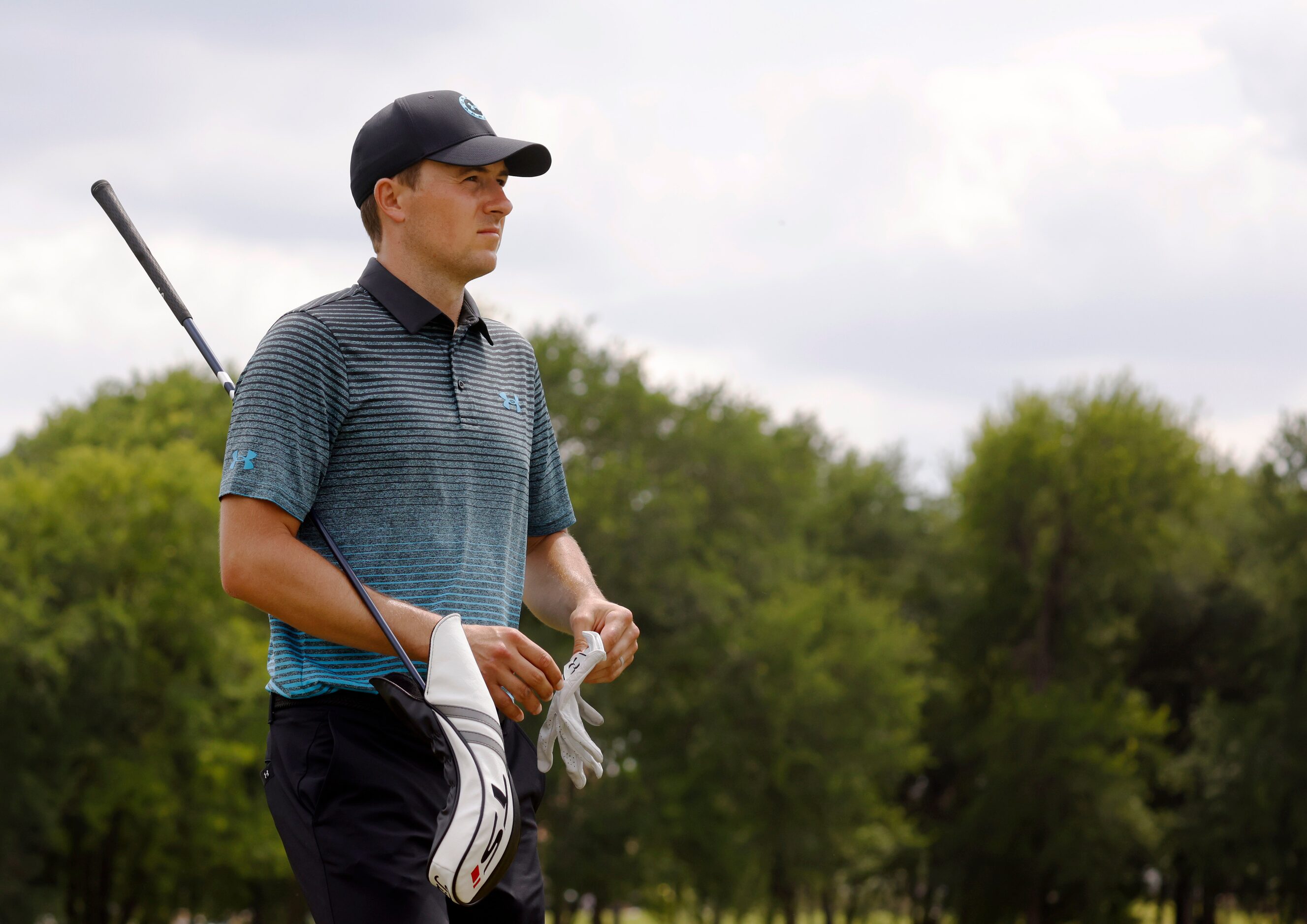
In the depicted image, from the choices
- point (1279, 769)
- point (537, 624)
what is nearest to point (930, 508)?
point (1279, 769)

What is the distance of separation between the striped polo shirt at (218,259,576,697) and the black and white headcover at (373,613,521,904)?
0.57 feet

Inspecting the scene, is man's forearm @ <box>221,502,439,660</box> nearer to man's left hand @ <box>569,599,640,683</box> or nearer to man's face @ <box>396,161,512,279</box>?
man's left hand @ <box>569,599,640,683</box>

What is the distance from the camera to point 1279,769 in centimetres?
3528

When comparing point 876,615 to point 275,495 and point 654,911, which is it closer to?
point 654,911

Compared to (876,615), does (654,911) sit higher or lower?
lower

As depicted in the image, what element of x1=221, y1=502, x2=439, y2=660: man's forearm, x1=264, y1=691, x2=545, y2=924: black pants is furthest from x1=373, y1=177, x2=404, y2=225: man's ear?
x1=264, y1=691, x2=545, y2=924: black pants

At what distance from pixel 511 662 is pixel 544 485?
842 millimetres

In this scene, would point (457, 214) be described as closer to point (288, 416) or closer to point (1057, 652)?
point (288, 416)

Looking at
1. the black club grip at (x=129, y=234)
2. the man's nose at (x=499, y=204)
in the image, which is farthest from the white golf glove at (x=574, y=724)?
the black club grip at (x=129, y=234)

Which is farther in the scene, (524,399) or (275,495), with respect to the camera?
(524,399)

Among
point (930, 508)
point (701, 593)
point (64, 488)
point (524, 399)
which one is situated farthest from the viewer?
point (930, 508)

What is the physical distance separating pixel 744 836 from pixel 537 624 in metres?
9.33

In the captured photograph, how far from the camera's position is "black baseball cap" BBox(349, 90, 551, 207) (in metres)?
3.05

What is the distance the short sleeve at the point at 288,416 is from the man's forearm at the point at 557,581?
26.6 inches
